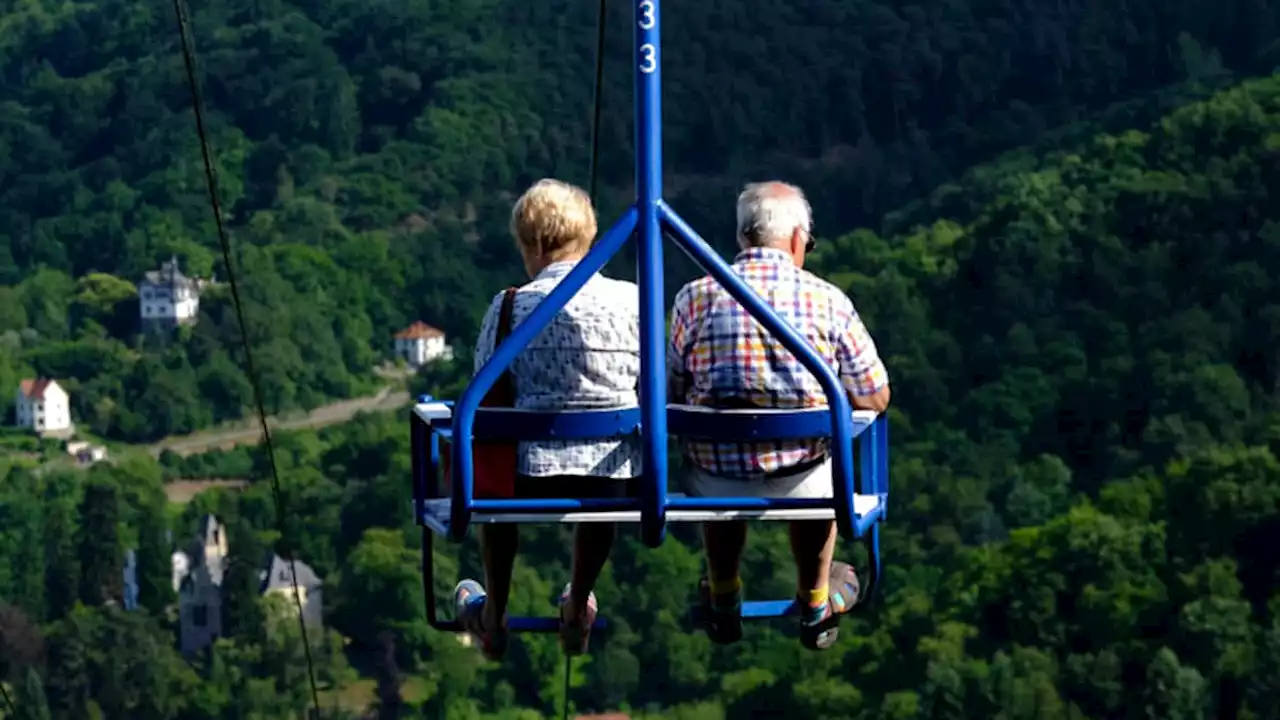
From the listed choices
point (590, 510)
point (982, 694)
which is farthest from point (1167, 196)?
point (590, 510)

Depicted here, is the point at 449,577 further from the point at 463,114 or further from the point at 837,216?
the point at 463,114

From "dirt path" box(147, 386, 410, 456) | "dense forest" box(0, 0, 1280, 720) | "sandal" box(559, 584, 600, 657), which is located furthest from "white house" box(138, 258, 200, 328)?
"sandal" box(559, 584, 600, 657)

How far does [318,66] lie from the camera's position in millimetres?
141750

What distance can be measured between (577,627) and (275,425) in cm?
10155

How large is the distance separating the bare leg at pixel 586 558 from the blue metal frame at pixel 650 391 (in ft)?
1.51

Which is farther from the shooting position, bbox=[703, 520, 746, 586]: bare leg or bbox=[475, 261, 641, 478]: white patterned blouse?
bbox=[703, 520, 746, 586]: bare leg

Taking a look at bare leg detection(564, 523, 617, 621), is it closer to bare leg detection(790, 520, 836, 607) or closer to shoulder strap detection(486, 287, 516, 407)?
shoulder strap detection(486, 287, 516, 407)

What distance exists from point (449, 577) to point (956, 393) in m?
16.7

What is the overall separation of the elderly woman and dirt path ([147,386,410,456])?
97941 millimetres

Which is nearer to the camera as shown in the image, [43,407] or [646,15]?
[646,15]

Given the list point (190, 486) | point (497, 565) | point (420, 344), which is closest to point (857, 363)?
point (497, 565)

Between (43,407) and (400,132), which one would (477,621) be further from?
(400,132)

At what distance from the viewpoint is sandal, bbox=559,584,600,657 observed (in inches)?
305

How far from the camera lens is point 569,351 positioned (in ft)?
23.5
